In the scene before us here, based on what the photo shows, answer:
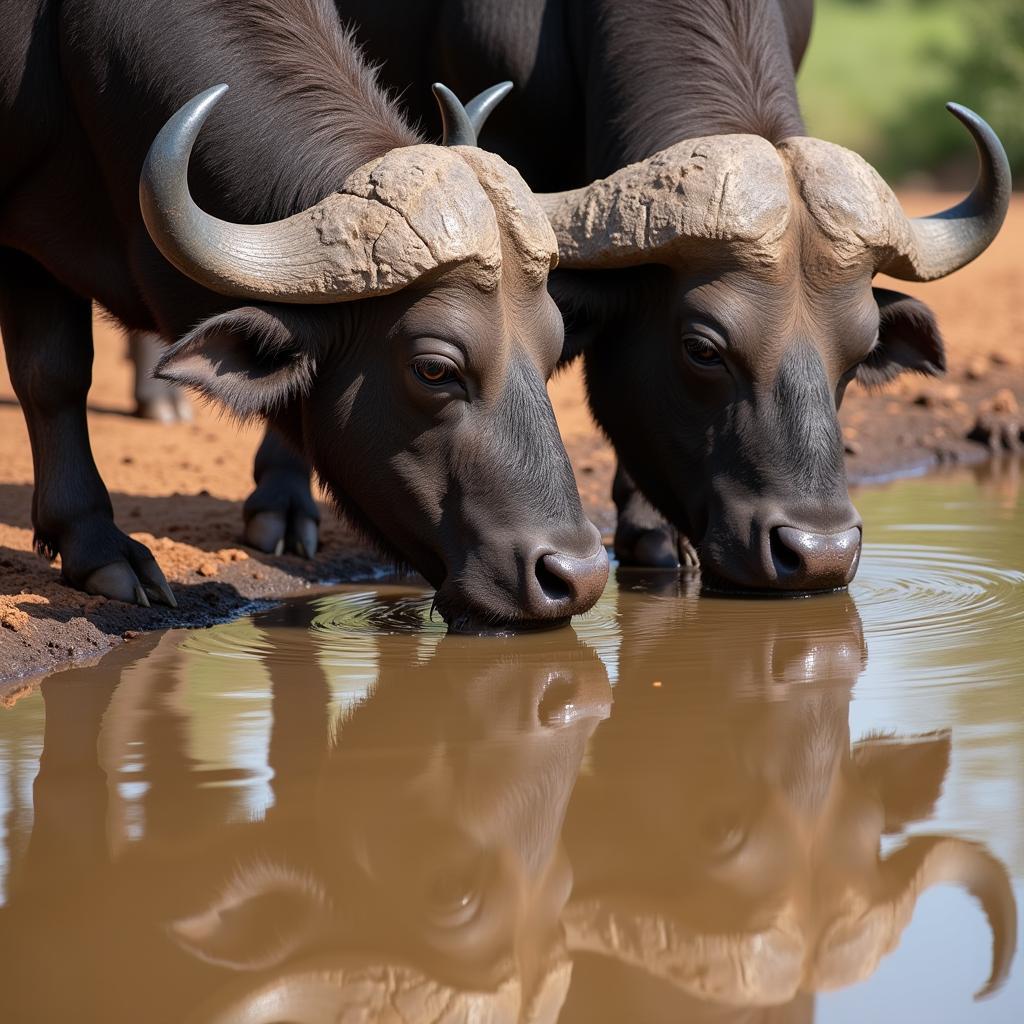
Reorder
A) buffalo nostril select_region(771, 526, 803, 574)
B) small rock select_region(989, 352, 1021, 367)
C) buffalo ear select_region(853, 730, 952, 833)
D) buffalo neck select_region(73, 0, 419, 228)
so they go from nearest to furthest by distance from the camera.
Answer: buffalo ear select_region(853, 730, 952, 833) → buffalo neck select_region(73, 0, 419, 228) → buffalo nostril select_region(771, 526, 803, 574) → small rock select_region(989, 352, 1021, 367)

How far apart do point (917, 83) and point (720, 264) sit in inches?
895

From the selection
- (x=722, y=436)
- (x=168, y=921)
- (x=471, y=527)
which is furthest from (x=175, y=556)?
(x=168, y=921)

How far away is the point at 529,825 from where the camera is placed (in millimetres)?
3324

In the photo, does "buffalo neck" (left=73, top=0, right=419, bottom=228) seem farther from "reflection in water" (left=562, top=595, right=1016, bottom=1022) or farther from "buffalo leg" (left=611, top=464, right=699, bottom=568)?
"reflection in water" (left=562, top=595, right=1016, bottom=1022)

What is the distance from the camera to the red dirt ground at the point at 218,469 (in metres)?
5.29

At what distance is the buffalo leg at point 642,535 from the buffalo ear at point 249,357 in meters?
1.73

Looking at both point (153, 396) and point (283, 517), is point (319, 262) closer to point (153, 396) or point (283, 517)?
point (283, 517)

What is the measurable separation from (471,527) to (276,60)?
5.44 ft

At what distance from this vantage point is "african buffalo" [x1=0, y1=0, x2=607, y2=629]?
4793 millimetres

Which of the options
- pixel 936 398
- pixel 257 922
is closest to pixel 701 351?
pixel 257 922

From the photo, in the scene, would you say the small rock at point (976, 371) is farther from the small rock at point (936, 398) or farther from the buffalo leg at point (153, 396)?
the buffalo leg at point (153, 396)

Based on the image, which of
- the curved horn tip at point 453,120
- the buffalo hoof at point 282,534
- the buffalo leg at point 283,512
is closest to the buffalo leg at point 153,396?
the buffalo leg at point 283,512

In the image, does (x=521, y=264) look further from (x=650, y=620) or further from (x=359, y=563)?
(x=359, y=563)

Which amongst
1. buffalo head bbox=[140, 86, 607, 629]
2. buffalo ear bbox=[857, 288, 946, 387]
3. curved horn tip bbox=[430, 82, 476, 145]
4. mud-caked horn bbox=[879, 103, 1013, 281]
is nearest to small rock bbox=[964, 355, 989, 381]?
buffalo ear bbox=[857, 288, 946, 387]
